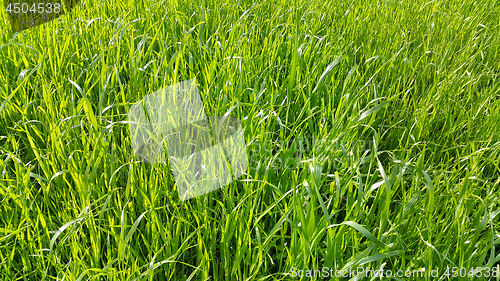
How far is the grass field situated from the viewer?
0.88 metres

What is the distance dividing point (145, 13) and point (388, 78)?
1446 millimetres

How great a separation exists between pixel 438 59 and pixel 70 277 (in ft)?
6.49

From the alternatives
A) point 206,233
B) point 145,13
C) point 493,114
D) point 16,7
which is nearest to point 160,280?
point 206,233

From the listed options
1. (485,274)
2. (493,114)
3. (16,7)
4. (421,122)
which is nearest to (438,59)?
(493,114)

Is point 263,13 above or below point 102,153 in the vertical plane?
above

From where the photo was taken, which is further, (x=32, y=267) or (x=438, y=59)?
(x=438, y=59)

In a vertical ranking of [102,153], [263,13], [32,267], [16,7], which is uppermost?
[16,7]

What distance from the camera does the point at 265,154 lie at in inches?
45.3

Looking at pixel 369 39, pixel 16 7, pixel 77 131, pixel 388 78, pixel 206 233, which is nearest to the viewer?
pixel 206 233

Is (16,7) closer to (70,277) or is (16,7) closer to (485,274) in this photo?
(70,277)

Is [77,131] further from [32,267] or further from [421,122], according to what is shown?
[421,122]

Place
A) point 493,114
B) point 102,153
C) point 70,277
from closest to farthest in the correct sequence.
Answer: point 70,277 → point 102,153 → point 493,114

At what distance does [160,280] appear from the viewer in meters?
0.91

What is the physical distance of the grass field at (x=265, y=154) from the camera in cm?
88
